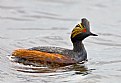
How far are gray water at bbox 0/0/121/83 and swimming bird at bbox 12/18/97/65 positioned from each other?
8.3 inches

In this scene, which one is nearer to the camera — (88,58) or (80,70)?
(80,70)

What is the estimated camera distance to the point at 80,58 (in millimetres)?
18266

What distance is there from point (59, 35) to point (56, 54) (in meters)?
5.25

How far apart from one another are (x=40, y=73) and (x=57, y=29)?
7203 millimetres

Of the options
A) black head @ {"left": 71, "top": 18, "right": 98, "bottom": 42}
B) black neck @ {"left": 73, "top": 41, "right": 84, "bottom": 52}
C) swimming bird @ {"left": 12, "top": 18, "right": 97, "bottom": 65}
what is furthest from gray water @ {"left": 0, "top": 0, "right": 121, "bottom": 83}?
black head @ {"left": 71, "top": 18, "right": 98, "bottom": 42}

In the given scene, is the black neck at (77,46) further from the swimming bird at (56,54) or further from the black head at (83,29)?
the black head at (83,29)

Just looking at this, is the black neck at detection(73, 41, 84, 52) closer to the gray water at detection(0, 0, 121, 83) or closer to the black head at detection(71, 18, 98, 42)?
the black head at detection(71, 18, 98, 42)

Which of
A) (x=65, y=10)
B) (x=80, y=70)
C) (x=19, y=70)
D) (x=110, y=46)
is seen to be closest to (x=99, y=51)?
(x=110, y=46)

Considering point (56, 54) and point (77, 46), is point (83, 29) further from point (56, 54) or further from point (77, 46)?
point (56, 54)

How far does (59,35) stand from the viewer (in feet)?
74.8

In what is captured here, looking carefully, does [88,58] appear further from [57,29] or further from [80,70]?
[57,29]

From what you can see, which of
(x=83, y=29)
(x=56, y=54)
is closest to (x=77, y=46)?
(x=83, y=29)

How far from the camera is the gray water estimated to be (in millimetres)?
17042

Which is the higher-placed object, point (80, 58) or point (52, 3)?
point (52, 3)
